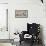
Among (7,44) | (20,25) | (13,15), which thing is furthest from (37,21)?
(7,44)

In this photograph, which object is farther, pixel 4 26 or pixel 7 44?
pixel 4 26

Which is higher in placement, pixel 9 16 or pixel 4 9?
pixel 4 9

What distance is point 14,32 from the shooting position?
4145mm

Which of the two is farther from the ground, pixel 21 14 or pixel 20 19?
pixel 21 14

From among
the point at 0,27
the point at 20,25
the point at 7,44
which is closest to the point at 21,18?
the point at 20,25

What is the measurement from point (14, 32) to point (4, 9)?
3.26 feet

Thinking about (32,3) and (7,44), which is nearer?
(7,44)

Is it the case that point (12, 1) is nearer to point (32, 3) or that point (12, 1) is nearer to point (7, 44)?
point (32, 3)

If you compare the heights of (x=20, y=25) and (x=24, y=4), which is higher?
(x=24, y=4)

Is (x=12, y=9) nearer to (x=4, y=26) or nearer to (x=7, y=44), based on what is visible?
(x=4, y=26)

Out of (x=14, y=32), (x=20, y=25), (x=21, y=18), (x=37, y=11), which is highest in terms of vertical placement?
(x=37, y=11)

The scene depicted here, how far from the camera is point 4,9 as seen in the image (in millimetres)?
4344

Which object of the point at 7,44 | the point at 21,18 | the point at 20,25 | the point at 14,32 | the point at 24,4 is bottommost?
the point at 7,44

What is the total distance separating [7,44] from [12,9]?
4.77ft
